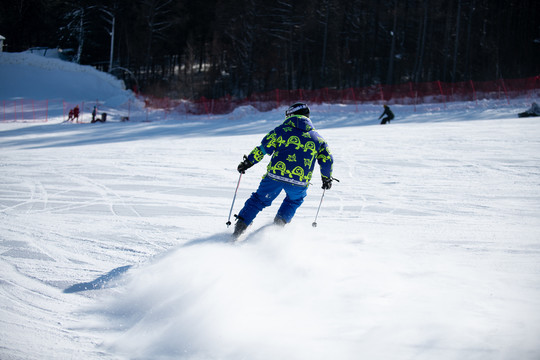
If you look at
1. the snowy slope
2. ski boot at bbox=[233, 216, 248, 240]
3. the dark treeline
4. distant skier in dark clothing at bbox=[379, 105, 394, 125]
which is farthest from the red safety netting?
ski boot at bbox=[233, 216, 248, 240]

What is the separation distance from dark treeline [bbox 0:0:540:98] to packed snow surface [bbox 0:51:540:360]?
28.7 metres

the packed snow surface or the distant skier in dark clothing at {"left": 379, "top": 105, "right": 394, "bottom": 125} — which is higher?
the distant skier in dark clothing at {"left": 379, "top": 105, "right": 394, "bottom": 125}

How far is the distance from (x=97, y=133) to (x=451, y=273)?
17690 millimetres

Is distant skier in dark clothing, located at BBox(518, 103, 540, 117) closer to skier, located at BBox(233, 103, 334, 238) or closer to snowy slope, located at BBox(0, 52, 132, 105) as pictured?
skier, located at BBox(233, 103, 334, 238)

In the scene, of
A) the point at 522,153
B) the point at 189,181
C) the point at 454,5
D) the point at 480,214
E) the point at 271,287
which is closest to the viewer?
the point at 271,287

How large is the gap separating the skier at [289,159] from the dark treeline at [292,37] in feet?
102

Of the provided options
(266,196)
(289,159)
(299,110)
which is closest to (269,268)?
(266,196)

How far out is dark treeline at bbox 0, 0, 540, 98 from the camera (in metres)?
35.6

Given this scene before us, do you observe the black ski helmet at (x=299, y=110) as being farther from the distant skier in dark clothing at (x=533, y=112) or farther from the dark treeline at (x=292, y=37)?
the dark treeline at (x=292, y=37)

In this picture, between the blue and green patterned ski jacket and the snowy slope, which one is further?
the snowy slope

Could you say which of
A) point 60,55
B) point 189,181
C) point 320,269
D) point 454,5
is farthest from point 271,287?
point 60,55

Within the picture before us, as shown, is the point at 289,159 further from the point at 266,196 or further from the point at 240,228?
the point at 240,228

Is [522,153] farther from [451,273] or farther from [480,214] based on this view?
[451,273]

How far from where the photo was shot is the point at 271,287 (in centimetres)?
320
